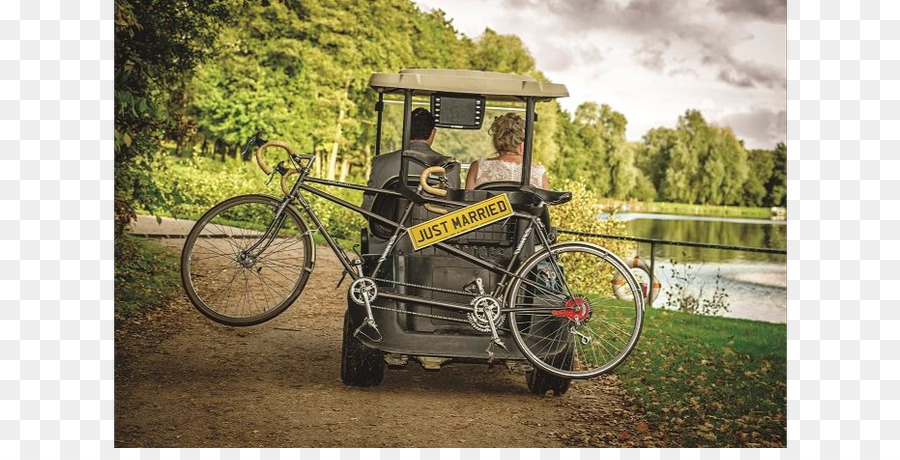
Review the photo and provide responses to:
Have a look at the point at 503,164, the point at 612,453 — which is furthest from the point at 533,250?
the point at 612,453

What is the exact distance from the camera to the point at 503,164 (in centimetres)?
557

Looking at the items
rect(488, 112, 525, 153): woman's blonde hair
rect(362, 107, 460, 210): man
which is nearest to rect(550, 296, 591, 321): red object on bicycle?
rect(362, 107, 460, 210): man

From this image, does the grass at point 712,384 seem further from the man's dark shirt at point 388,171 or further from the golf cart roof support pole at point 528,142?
the man's dark shirt at point 388,171

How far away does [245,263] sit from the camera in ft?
16.3

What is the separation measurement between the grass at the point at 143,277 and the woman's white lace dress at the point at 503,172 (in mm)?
2431

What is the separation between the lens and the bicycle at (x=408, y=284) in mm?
4883

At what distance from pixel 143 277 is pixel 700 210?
4170 mm

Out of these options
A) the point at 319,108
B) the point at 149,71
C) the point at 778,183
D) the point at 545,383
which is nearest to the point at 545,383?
the point at 545,383

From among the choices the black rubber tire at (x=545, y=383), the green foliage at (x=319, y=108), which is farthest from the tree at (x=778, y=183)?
the black rubber tire at (x=545, y=383)

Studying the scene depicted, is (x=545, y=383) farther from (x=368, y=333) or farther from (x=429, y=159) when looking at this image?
(x=429, y=159)

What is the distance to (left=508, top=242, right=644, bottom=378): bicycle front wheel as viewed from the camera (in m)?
5.02

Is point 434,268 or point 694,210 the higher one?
point 694,210

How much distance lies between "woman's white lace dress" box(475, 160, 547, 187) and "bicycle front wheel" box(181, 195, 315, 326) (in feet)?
3.46
